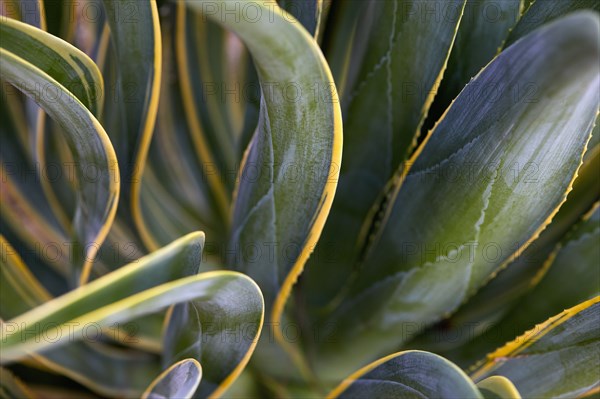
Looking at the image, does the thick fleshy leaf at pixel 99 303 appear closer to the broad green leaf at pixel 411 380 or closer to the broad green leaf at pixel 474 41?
the broad green leaf at pixel 411 380

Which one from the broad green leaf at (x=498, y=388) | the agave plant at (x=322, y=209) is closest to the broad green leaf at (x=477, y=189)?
the agave plant at (x=322, y=209)

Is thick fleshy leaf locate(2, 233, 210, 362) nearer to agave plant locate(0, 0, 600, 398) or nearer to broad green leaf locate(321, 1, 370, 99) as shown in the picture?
agave plant locate(0, 0, 600, 398)

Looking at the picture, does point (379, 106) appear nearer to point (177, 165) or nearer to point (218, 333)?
point (218, 333)

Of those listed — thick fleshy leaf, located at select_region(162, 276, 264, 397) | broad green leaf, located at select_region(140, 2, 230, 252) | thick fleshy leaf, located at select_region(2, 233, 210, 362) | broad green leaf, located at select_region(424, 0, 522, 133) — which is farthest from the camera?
broad green leaf, located at select_region(140, 2, 230, 252)

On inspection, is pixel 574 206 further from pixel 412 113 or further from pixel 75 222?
pixel 75 222

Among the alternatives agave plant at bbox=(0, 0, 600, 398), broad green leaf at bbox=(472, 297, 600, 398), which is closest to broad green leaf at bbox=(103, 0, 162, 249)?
agave plant at bbox=(0, 0, 600, 398)

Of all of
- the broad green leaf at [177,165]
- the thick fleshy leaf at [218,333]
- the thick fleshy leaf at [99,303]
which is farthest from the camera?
the broad green leaf at [177,165]

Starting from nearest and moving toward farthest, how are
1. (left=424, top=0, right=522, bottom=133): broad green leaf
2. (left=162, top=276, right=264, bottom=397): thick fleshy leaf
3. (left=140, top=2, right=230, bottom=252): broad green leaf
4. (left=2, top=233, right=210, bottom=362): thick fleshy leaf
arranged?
(left=2, top=233, right=210, bottom=362): thick fleshy leaf, (left=162, top=276, right=264, bottom=397): thick fleshy leaf, (left=424, top=0, right=522, bottom=133): broad green leaf, (left=140, top=2, right=230, bottom=252): broad green leaf
